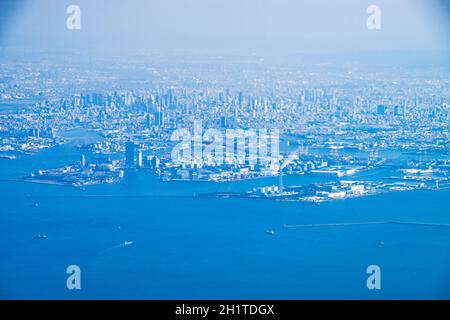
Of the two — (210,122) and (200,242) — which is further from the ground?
(210,122)

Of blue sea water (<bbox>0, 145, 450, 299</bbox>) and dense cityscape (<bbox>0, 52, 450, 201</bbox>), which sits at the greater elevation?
dense cityscape (<bbox>0, 52, 450, 201</bbox>)

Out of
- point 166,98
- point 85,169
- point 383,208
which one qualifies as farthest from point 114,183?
point 383,208

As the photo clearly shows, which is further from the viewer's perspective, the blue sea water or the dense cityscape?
the dense cityscape

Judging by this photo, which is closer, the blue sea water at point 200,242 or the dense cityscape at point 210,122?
the blue sea water at point 200,242

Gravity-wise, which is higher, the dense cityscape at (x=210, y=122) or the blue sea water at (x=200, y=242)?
the dense cityscape at (x=210, y=122)

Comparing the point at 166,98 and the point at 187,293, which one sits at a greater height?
the point at 166,98

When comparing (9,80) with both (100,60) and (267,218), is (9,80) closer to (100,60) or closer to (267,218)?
(100,60)
